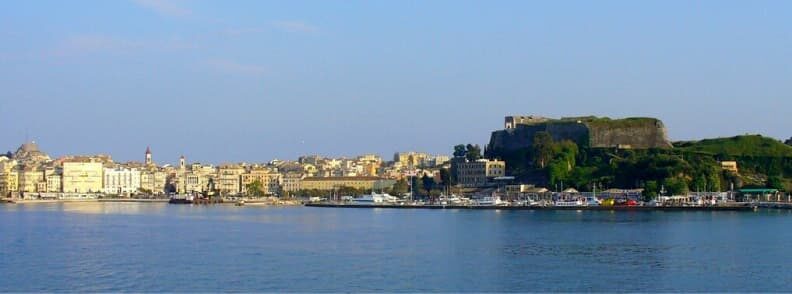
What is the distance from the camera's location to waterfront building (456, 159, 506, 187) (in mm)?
74875

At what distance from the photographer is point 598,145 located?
72562 mm

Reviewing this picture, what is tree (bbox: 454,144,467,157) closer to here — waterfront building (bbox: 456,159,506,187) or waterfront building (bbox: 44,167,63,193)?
waterfront building (bbox: 456,159,506,187)

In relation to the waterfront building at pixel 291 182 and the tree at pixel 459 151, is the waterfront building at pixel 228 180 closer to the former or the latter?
the waterfront building at pixel 291 182

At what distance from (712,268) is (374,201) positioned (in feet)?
158

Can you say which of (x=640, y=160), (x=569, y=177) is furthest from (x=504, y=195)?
(x=640, y=160)

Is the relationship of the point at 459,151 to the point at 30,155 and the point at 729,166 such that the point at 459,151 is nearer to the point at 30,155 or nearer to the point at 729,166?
the point at 729,166

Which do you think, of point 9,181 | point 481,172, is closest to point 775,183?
point 481,172

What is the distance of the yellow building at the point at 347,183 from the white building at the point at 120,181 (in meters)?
18.3

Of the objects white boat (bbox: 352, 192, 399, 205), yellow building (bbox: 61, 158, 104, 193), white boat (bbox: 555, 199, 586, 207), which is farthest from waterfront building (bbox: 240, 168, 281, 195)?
white boat (bbox: 555, 199, 586, 207)

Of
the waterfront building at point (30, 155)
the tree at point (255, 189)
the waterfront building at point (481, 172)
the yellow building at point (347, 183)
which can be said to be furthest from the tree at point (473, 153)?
the waterfront building at point (30, 155)

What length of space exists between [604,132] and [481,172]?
8.27 meters

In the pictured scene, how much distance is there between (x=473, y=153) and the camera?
7838 cm

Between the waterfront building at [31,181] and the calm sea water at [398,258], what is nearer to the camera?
the calm sea water at [398,258]

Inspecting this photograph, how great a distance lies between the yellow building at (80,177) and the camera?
97.7 metres
